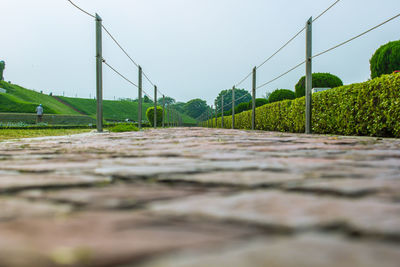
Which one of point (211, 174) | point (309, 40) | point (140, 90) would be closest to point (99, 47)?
point (140, 90)

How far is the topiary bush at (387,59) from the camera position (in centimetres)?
1223

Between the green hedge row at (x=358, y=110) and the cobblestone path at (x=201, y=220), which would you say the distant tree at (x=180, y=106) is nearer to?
the green hedge row at (x=358, y=110)

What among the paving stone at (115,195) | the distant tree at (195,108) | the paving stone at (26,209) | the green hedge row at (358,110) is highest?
the distant tree at (195,108)

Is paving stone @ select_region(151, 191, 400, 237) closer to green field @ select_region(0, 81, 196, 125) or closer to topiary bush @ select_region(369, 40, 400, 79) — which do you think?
topiary bush @ select_region(369, 40, 400, 79)

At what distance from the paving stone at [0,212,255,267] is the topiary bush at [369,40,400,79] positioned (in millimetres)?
14282

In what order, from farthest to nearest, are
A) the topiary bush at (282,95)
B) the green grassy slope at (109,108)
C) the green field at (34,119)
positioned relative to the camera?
the green grassy slope at (109,108)
the green field at (34,119)
the topiary bush at (282,95)

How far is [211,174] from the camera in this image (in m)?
1.02

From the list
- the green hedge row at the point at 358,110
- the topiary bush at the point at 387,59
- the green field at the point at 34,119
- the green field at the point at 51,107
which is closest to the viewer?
the green hedge row at the point at 358,110

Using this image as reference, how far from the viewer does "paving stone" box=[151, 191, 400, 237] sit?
514 millimetres

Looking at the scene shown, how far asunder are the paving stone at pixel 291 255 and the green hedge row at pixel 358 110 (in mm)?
4176

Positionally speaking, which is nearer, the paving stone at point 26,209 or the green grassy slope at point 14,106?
the paving stone at point 26,209

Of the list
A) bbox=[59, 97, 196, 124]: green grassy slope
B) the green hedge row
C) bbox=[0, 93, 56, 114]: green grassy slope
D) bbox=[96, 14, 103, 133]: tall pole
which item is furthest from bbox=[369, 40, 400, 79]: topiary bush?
bbox=[59, 97, 196, 124]: green grassy slope

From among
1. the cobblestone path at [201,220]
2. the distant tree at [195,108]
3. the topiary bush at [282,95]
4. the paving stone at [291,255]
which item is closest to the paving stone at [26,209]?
the cobblestone path at [201,220]

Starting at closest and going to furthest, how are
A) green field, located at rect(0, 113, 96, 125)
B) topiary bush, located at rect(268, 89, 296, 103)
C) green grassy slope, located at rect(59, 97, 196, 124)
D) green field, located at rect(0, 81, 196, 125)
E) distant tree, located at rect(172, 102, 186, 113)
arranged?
topiary bush, located at rect(268, 89, 296, 103)
green field, located at rect(0, 113, 96, 125)
green field, located at rect(0, 81, 196, 125)
green grassy slope, located at rect(59, 97, 196, 124)
distant tree, located at rect(172, 102, 186, 113)
